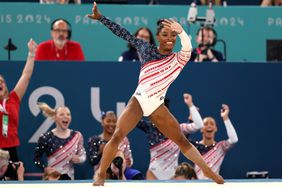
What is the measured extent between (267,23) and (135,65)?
7.19 ft

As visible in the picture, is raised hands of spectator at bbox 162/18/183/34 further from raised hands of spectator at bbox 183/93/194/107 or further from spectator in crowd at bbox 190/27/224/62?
spectator in crowd at bbox 190/27/224/62

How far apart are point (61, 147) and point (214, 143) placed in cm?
169

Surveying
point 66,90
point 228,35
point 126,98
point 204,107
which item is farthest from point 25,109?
point 228,35

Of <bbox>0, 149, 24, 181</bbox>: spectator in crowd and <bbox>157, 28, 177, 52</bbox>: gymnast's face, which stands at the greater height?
<bbox>157, 28, 177, 52</bbox>: gymnast's face

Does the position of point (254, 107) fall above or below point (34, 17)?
below

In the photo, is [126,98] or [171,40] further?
[126,98]

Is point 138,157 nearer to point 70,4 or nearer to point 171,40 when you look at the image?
point 70,4

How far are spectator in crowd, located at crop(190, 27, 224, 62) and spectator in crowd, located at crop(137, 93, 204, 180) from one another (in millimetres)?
956

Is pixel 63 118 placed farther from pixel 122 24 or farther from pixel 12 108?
pixel 122 24

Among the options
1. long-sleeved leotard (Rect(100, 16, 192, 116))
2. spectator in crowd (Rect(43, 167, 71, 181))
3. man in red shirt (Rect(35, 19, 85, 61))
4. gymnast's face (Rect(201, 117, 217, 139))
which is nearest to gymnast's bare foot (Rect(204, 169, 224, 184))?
long-sleeved leotard (Rect(100, 16, 192, 116))

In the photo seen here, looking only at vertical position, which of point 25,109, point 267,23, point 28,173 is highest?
point 267,23

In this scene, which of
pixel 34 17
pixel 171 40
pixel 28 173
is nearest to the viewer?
pixel 171 40

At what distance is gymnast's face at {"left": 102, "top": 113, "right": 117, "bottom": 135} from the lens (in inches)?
388

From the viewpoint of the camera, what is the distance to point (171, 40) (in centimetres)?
767
